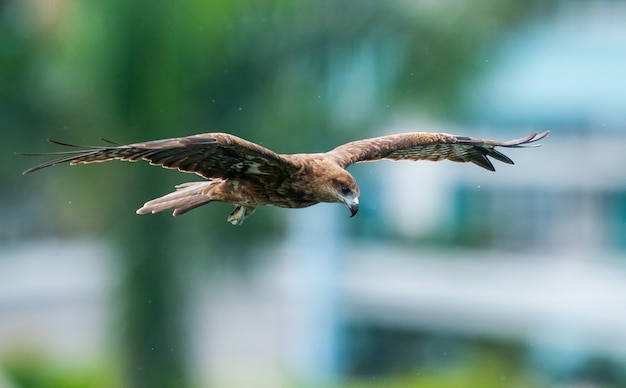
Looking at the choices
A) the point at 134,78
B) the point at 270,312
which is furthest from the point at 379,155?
the point at 270,312

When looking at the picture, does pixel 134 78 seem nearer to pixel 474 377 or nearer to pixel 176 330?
pixel 176 330

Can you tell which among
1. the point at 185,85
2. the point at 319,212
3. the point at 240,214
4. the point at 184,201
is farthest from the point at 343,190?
the point at 319,212

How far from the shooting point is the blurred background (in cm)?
1150

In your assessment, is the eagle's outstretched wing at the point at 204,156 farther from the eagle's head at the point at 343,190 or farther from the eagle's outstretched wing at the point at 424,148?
the eagle's outstretched wing at the point at 424,148

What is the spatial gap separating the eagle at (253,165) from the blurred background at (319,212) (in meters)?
5.77

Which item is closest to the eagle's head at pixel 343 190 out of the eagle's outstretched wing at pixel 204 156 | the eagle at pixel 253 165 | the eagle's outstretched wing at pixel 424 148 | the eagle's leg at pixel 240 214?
the eagle at pixel 253 165

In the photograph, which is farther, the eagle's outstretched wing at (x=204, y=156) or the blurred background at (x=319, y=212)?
the blurred background at (x=319, y=212)

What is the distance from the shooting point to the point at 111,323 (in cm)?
1170

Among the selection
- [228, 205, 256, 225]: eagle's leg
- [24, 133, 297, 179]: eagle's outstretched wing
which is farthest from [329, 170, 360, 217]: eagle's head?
[228, 205, 256, 225]: eagle's leg

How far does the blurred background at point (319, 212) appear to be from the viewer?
11500mm

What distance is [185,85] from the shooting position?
36.5 ft

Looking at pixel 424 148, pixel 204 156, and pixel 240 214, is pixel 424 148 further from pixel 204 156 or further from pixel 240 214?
pixel 204 156

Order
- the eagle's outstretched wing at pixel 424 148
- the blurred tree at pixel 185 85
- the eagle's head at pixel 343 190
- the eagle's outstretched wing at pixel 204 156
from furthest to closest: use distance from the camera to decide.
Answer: the blurred tree at pixel 185 85, the eagle's outstretched wing at pixel 424 148, the eagle's head at pixel 343 190, the eagle's outstretched wing at pixel 204 156

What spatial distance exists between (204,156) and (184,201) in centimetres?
52
